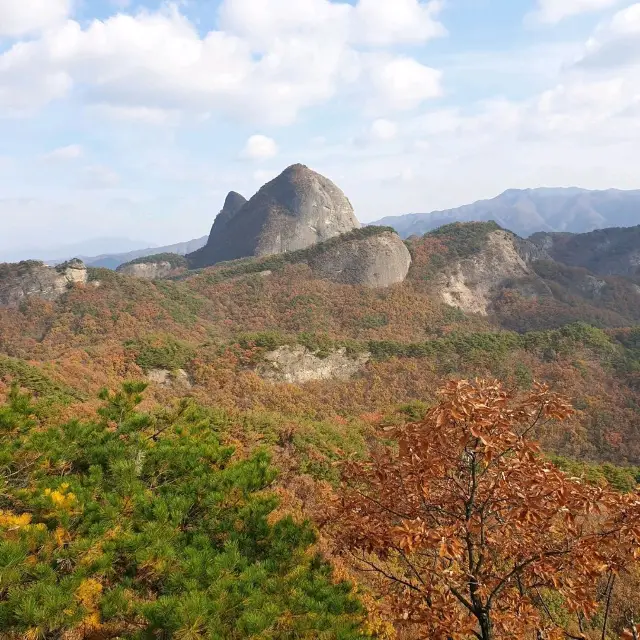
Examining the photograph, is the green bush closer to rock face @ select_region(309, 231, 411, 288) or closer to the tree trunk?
the tree trunk

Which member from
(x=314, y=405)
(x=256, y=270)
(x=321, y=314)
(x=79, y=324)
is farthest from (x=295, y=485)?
(x=256, y=270)

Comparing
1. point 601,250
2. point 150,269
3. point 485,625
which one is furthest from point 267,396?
point 601,250

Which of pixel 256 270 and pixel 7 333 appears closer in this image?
pixel 7 333

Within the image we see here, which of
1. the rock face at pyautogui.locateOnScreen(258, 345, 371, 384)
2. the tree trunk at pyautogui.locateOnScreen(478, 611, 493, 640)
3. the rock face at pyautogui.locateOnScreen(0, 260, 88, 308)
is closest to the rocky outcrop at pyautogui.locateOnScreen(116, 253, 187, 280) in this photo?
the rock face at pyautogui.locateOnScreen(0, 260, 88, 308)

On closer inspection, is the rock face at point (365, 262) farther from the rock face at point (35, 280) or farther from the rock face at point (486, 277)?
the rock face at point (35, 280)

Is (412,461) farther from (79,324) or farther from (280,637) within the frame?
(79,324)

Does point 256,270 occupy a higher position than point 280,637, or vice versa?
point 256,270

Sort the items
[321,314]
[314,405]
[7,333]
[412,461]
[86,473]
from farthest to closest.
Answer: [321,314] < [7,333] < [314,405] < [86,473] < [412,461]
